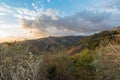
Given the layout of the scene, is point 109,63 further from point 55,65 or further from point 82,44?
point 82,44

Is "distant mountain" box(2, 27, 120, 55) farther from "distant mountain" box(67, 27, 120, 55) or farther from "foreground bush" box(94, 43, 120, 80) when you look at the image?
"foreground bush" box(94, 43, 120, 80)

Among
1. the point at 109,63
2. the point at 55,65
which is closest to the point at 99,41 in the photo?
the point at 55,65

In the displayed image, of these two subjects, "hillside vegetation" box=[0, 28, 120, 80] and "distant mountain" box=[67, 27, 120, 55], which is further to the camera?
"distant mountain" box=[67, 27, 120, 55]

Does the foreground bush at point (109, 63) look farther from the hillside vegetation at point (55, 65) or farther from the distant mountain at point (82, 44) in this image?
the distant mountain at point (82, 44)

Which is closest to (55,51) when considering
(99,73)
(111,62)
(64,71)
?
(64,71)

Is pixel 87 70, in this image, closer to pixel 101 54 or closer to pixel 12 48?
pixel 101 54

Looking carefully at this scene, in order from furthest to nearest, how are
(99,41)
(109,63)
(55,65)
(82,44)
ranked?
1. (82,44)
2. (99,41)
3. (55,65)
4. (109,63)

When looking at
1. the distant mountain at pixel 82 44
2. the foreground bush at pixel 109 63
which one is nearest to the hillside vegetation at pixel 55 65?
the foreground bush at pixel 109 63

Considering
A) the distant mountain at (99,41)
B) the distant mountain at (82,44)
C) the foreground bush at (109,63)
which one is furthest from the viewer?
the distant mountain at (82,44)

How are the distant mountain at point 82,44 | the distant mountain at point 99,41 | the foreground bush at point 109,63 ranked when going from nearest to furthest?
the foreground bush at point 109,63 → the distant mountain at point 99,41 → the distant mountain at point 82,44

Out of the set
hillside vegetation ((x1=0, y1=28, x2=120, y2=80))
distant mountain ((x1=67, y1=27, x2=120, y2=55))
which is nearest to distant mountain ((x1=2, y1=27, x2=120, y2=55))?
distant mountain ((x1=67, y1=27, x2=120, y2=55))

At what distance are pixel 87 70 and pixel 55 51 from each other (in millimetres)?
3292

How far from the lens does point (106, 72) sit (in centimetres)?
1346

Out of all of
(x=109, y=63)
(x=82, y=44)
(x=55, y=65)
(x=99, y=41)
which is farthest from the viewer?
(x=82, y=44)
